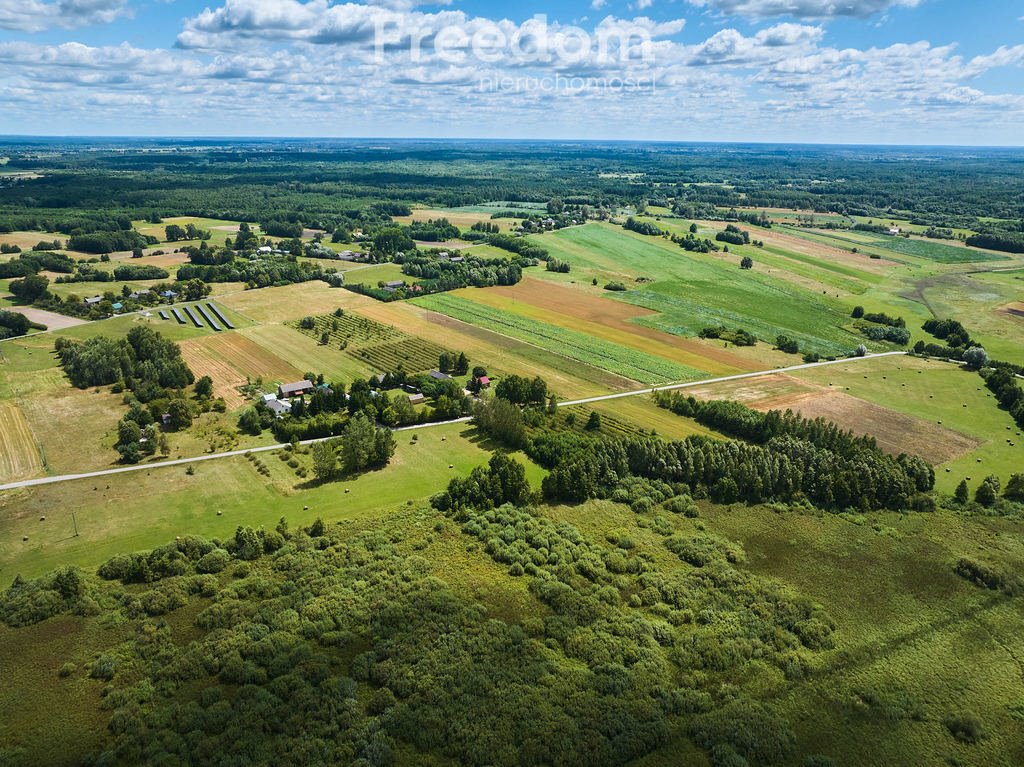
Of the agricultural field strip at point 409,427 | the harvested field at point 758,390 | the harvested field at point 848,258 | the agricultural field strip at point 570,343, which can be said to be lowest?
the agricultural field strip at point 409,427

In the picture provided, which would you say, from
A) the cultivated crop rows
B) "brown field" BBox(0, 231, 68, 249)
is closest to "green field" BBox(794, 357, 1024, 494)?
the cultivated crop rows

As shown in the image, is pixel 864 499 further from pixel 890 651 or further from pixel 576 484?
pixel 576 484

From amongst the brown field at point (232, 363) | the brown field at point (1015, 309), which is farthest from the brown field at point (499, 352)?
the brown field at point (1015, 309)

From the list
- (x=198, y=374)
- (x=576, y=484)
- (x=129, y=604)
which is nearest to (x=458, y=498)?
(x=576, y=484)

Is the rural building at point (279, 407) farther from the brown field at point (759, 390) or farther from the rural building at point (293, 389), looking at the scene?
the brown field at point (759, 390)

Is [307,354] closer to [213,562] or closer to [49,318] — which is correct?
[213,562]

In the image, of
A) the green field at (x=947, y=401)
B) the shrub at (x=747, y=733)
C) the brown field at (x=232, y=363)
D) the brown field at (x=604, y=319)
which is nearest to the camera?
the shrub at (x=747, y=733)
